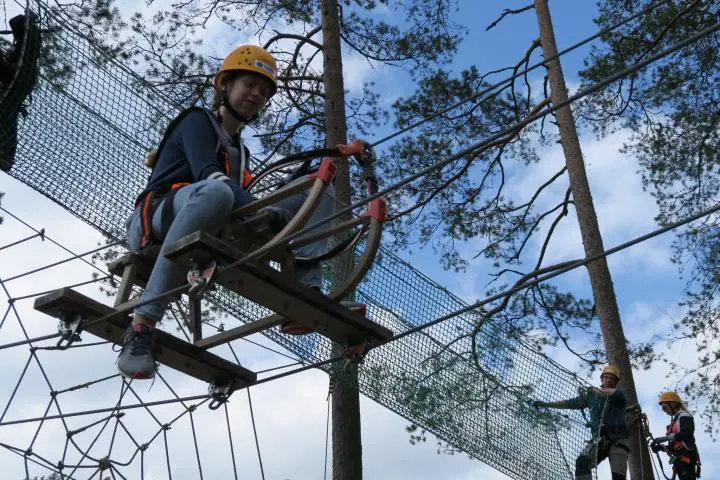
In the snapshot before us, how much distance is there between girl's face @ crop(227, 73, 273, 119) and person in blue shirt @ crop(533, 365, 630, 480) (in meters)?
2.44

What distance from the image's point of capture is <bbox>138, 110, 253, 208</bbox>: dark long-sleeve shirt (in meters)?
3.77

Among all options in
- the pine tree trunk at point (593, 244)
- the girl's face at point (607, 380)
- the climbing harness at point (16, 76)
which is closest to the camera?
the climbing harness at point (16, 76)

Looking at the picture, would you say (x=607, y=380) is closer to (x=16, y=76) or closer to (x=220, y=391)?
(x=220, y=391)

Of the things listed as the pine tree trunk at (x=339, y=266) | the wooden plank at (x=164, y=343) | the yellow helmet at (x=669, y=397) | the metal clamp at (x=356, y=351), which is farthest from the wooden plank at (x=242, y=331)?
the yellow helmet at (x=669, y=397)

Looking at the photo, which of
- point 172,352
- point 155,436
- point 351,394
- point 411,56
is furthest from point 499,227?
point 172,352

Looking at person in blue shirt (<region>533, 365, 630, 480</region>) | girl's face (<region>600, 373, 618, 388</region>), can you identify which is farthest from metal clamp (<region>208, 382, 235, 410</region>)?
girl's face (<region>600, 373, 618, 388</region>)

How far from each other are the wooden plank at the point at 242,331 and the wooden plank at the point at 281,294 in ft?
0.29

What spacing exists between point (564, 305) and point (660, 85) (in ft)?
6.08

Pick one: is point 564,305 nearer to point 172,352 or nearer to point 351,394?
point 351,394

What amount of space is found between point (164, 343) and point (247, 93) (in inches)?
37.6

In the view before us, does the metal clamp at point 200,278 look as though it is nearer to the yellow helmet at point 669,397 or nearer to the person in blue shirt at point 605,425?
the person in blue shirt at point 605,425

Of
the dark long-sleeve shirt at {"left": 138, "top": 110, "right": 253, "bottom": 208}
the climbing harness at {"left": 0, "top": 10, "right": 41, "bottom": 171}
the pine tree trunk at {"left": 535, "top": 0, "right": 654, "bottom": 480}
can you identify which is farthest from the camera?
the pine tree trunk at {"left": 535, "top": 0, "right": 654, "bottom": 480}

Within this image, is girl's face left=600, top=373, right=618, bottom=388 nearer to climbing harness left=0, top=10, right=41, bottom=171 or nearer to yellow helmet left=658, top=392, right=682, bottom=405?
yellow helmet left=658, top=392, right=682, bottom=405

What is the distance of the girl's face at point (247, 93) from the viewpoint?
406cm
